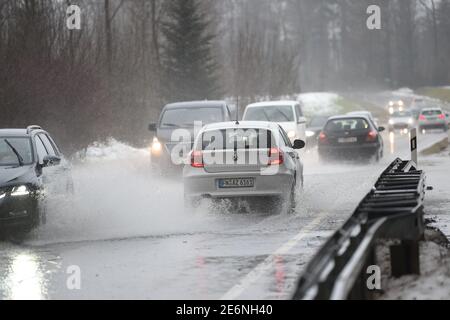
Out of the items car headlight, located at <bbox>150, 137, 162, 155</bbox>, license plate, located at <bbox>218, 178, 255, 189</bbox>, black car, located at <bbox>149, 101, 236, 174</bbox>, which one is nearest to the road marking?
license plate, located at <bbox>218, 178, 255, 189</bbox>

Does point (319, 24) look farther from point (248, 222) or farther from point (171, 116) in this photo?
point (248, 222)

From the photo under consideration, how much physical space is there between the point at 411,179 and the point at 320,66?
13680 centimetres

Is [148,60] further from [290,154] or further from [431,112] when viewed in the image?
[290,154]

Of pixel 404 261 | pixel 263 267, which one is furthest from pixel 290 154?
pixel 404 261

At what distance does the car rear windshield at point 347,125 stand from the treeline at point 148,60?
22.5 feet

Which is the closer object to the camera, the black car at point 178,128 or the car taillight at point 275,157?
the car taillight at point 275,157

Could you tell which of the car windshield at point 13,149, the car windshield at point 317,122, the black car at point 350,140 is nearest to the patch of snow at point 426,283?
the car windshield at point 13,149

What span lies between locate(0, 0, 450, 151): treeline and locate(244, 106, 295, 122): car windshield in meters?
4.51

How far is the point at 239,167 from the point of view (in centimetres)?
1516

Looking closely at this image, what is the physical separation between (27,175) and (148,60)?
132 feet

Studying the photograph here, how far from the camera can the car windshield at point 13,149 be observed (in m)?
14.3

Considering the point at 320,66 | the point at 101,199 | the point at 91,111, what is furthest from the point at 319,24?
the point at 101,199

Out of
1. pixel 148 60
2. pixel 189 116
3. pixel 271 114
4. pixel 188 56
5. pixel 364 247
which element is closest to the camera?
pixel 364 247

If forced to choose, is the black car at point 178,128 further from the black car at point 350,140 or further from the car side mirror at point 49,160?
the car side mirror at point 49,160
